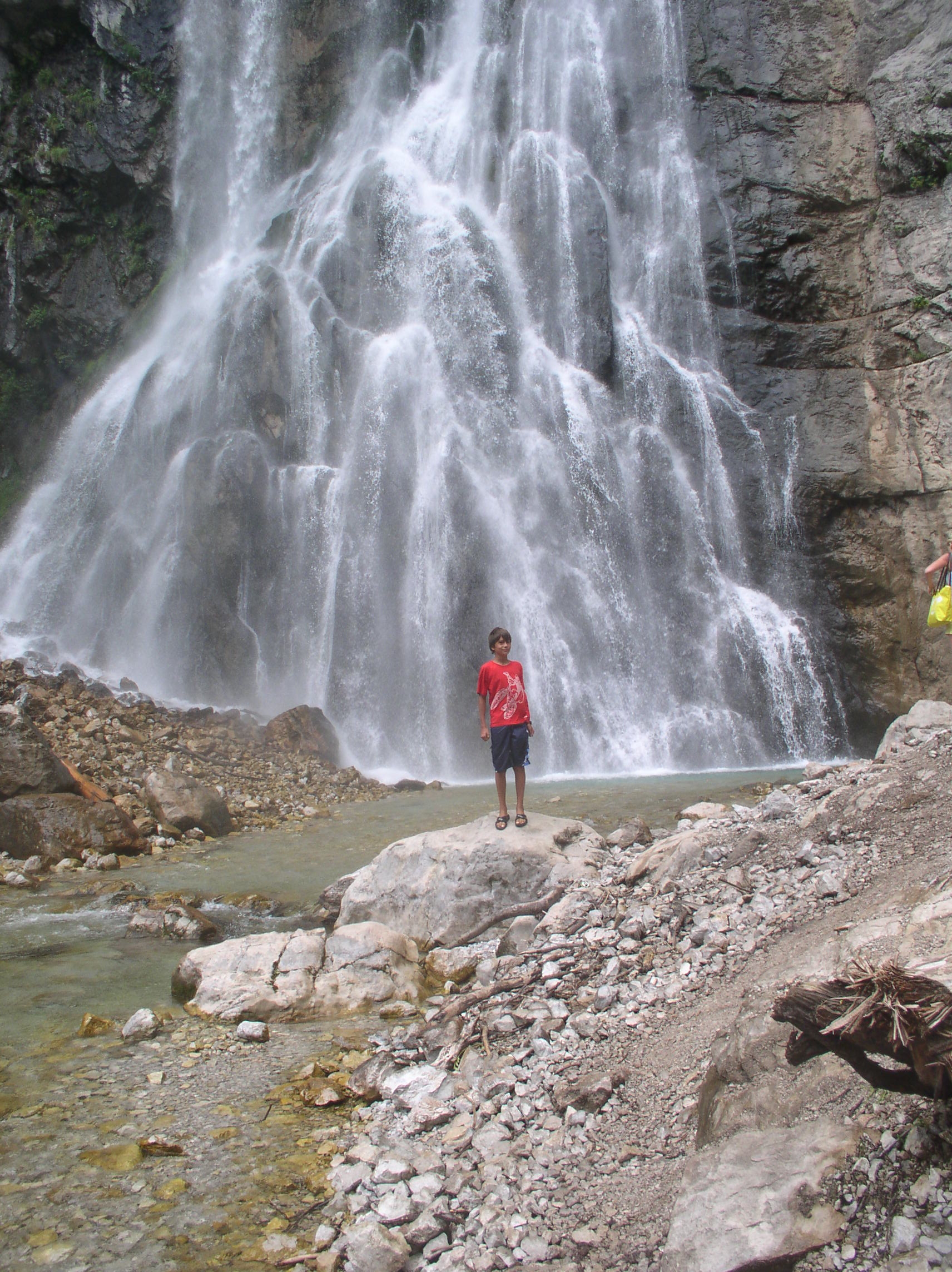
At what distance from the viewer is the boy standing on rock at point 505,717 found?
6.12 meters

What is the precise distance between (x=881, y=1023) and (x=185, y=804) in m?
9.56

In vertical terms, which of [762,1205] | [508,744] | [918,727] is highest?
[508,744]

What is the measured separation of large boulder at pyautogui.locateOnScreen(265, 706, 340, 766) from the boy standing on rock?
8.30 metres

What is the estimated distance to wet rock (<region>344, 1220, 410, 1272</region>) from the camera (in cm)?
255

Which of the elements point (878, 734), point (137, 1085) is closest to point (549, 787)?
point (878, 734)

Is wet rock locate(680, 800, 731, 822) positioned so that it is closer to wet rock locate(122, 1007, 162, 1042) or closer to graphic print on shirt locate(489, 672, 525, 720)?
graphic print on shirt locate(489, 672, 525, 720)

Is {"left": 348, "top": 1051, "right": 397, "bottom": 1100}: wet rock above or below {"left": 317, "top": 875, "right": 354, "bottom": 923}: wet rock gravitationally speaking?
below

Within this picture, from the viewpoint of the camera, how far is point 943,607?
5.76 metres

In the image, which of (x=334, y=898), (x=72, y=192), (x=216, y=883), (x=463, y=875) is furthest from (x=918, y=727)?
(x=72, y=192)

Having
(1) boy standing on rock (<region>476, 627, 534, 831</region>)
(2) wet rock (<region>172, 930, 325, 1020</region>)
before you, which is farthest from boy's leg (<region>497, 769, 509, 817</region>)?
(2) wet rock (<region>172, 930, 325, 1020</region>)

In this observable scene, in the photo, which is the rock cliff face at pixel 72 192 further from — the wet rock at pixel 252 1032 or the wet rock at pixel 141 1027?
the wet rock at pixel 252 1032

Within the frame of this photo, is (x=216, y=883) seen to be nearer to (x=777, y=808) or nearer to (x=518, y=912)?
(x=518, y=912)

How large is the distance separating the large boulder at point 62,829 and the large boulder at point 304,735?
4.70 metres

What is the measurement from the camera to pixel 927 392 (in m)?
16.5
